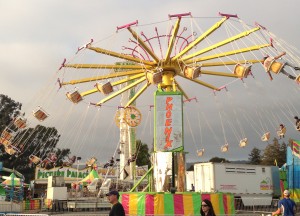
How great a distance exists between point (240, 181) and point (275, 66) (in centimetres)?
1586

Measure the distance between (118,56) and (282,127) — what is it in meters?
9.07

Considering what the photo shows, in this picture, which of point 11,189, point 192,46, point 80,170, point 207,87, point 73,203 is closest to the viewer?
point 192,46

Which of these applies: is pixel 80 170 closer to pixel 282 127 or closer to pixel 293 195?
pixel 293 195

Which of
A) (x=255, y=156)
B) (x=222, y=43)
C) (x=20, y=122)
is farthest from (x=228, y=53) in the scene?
(x=255, y=156)

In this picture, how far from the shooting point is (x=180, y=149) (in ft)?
54.0

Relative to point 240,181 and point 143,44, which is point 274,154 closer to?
point 240,181

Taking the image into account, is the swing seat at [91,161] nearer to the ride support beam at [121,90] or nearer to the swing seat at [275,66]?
the ride support beam at [121,90]

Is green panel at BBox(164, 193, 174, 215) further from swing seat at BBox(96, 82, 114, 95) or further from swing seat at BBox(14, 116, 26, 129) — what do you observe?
swing seat at BBox(14, 116, 26, 129)

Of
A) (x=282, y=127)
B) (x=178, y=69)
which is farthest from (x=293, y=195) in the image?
(x=178, y=69)

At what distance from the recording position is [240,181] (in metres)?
28.6

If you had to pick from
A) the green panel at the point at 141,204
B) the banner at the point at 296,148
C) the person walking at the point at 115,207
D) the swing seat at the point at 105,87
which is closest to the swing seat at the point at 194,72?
the swing seat at the point at 105,87

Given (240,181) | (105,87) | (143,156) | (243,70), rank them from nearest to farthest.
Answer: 1. (243,70)
2. (105,87)
3. (240,181)
4. (143,156)

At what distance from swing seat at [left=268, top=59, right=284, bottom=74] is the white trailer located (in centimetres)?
1388

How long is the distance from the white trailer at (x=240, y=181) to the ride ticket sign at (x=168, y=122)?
11403mm
